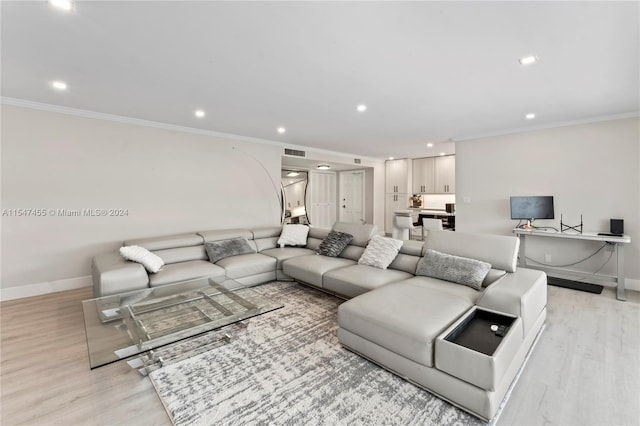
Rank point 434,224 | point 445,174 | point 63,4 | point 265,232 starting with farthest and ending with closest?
point 445,174 < point 434,224 < point 265,232 < point 63,4

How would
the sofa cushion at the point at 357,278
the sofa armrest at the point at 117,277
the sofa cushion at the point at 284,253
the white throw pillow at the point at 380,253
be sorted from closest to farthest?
1. the sofa armrest at the point at 117,277
2. the sofa cushion at the point at 357,278
3. the white throw pillow at the point at 380,253
4. the sofa cushion at the point at 284,253

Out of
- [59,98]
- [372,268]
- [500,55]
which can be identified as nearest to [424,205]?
[372,268]

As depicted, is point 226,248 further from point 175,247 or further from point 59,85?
point 59,85

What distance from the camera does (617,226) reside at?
3.88m

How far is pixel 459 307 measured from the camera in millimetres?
2223

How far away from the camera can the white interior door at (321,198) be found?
880cm

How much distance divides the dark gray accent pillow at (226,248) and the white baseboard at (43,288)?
1759 millimetres

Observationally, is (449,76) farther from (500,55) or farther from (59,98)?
(59,98)

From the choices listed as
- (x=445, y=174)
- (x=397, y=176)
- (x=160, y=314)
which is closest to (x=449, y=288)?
(x=160, y=314)

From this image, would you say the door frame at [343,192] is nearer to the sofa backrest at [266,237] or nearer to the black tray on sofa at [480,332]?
the sofa backrest at [266,237]

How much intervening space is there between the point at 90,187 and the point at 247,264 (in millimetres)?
2491

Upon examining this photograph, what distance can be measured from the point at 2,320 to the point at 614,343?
592cm

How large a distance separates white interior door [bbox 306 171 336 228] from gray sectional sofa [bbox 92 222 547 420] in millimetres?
4785

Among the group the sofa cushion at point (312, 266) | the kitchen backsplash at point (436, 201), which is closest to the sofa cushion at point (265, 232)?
the sofa cushion at point (312, 266)
